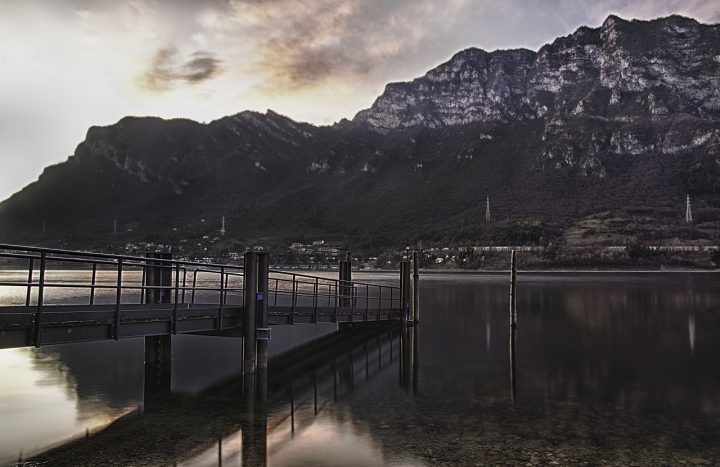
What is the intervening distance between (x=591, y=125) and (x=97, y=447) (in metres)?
171

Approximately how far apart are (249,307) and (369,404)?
3.88 metres

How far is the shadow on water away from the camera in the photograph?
8.54 meters

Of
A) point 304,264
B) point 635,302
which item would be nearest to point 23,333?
point 635,302

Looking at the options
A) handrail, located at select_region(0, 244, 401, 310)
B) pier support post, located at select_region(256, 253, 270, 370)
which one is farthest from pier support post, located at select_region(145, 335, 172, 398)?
pier support post, located at select_region(256, 253, 270, 370)

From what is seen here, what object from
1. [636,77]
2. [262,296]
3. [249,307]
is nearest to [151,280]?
[249,307]

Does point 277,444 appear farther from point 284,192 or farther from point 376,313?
point 284,192

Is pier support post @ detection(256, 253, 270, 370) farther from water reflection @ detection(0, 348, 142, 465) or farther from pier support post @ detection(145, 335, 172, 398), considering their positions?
water reflection @ detection(0, 348, 142, 465)

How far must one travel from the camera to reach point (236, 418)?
423 inches

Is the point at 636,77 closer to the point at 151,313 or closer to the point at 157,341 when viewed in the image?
the point at 157,341

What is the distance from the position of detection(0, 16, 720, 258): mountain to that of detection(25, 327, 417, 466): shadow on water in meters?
118

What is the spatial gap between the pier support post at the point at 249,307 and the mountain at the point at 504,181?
394ft

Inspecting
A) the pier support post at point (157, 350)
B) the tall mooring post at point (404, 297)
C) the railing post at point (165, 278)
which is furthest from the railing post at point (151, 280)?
the tall mooring post at point (404, 297)

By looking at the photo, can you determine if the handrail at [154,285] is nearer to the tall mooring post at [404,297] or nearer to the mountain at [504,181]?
the tall mooring post at [404,297]

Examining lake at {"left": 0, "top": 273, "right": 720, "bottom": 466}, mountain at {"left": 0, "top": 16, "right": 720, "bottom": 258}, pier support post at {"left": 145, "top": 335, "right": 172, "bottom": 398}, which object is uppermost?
mountain at {"left": 0, "top": 16, "right": 720, "bottom": 258}
